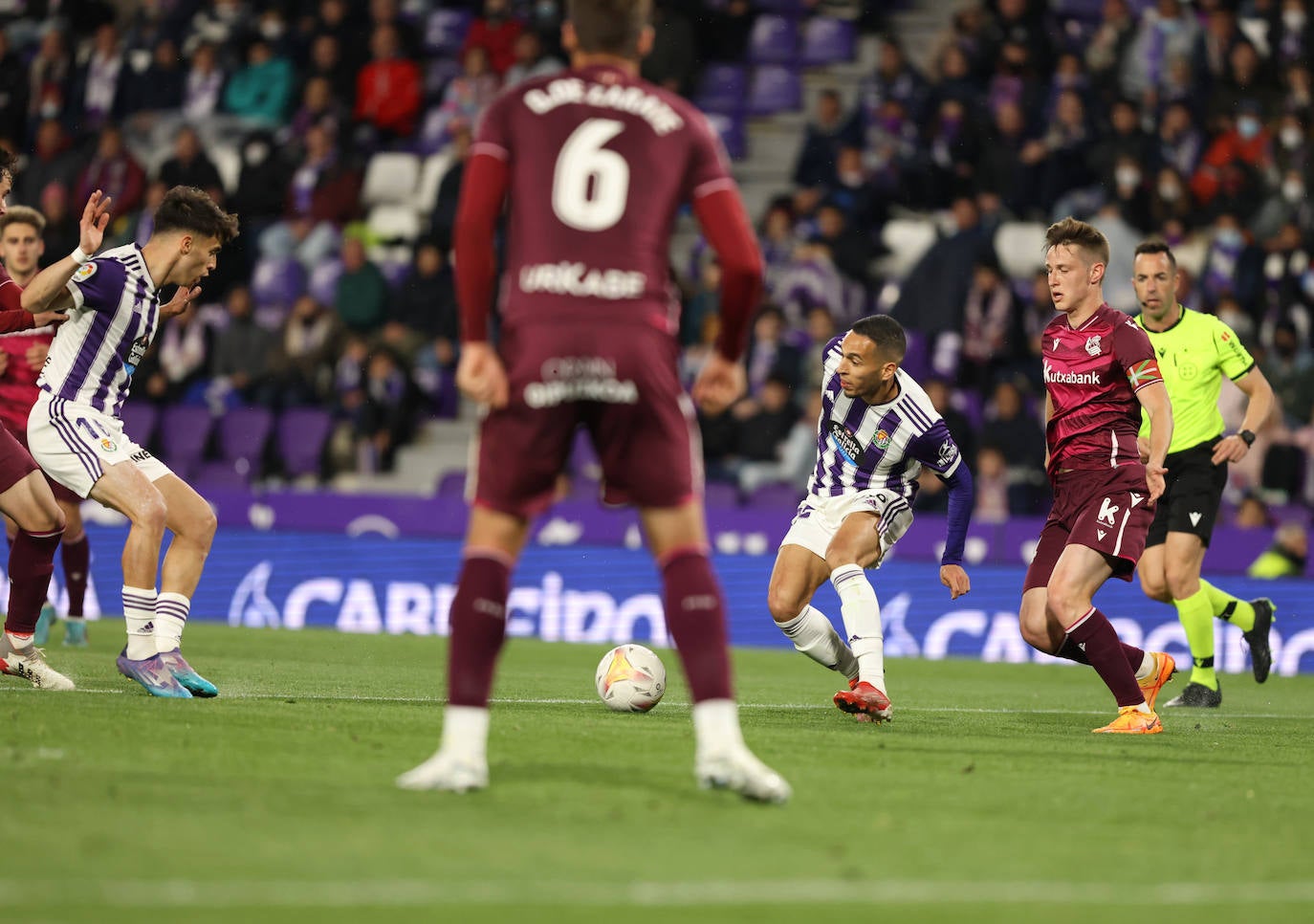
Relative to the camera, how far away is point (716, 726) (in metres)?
5.05

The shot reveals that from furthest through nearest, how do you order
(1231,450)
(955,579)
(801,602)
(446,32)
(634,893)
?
(446,32) < (1231,450) < (801,602) < (955,579) < (634,893)

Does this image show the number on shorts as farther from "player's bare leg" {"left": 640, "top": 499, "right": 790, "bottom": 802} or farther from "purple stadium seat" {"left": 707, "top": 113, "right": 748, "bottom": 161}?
"purple stadium seat" {"left": 707, "top": 113, "right": 748, "bottom": 161}

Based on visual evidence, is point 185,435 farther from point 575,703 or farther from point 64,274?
point 64,274

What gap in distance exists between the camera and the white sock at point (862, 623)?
329 inches

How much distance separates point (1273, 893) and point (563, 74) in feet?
9.80

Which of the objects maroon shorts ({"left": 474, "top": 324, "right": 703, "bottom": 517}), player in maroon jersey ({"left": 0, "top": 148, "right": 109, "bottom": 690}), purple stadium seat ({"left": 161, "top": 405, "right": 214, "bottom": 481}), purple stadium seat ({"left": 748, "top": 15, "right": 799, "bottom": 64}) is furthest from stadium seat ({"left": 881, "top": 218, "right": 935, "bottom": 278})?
maroon shorts ({"left": 474, "top": 324, "right": 703, "bottom": 517})

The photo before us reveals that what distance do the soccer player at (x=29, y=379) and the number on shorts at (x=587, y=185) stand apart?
539 cm

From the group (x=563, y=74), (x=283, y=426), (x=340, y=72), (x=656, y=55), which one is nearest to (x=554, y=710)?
(x=563, y=74)

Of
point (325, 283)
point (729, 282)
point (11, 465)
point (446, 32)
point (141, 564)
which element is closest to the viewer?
point (729, 282)

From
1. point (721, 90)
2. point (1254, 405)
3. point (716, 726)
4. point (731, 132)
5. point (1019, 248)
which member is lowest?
point (716, 726)

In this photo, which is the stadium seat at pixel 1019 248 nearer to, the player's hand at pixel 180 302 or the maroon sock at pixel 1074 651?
the maroon sock at pixel 1074 651

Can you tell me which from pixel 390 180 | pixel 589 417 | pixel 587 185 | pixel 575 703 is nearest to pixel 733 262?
pixel 587 185

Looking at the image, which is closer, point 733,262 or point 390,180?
point 733,262

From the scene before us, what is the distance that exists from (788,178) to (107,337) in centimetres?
1450
